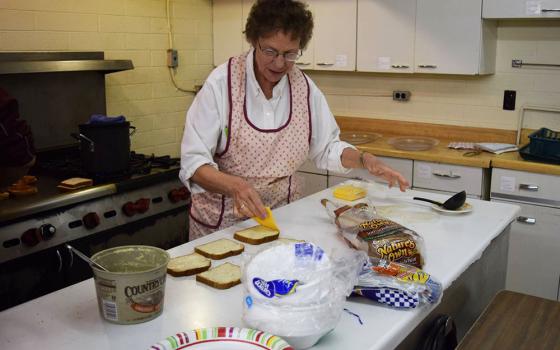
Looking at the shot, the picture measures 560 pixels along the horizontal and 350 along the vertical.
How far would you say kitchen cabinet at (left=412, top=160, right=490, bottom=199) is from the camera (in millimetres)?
3426

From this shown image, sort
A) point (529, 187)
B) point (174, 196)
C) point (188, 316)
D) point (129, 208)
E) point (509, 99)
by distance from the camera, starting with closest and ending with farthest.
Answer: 1. point (188, 316)
2. point (129, 208)
3. point (174, 196)
4. point (529, 187)
5. point (509, 99)

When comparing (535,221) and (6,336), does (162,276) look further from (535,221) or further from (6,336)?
(535,221)

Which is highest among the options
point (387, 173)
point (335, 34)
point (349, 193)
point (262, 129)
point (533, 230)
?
point (335, 34)

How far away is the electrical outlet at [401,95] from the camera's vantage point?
415 centimetres

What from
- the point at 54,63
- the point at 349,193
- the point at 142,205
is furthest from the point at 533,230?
the point at 54,63

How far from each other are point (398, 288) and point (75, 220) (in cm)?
170

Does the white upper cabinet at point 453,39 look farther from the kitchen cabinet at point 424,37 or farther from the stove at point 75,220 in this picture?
the stove at point 75,220

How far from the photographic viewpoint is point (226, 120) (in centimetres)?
219

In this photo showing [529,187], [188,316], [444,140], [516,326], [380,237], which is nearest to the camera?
[188,316]

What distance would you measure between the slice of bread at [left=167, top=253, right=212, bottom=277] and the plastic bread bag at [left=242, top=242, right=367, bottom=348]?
1.22 feet

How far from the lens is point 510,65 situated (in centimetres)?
375

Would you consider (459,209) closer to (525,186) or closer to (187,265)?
(187,265)

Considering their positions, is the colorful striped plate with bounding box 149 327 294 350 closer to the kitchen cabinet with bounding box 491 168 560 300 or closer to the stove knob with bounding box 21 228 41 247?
the stove knob with bounding box 21 228 41 247

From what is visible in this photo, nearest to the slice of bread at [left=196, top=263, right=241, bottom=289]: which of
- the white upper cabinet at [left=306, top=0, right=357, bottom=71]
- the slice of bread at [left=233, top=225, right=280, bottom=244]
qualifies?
the slice of bread at [left=233, top=225, right=280, bottom=244]
